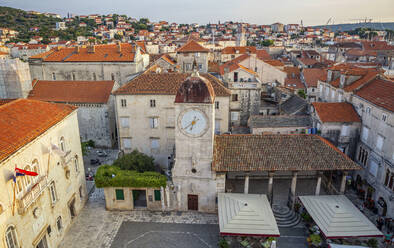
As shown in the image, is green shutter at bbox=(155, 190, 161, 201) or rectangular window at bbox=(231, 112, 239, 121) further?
rectangular window at bbox=(231, 112, 239, 121)

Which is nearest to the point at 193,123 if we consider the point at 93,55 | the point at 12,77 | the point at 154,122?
the point at 154,122

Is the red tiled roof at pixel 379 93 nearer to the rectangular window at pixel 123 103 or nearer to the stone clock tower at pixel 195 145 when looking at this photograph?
the stone clock tower at pixel 195 145

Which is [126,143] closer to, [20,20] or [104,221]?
[104,221]

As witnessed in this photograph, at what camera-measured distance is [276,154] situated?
91.8 ft

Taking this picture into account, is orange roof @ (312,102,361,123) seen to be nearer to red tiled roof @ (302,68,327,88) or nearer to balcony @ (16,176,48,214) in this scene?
red tiled roof @ (302,68,327,88)

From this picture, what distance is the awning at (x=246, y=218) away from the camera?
22.6m

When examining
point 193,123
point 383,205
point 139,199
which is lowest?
point 139,199

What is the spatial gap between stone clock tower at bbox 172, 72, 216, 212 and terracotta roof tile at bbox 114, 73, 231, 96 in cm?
1041

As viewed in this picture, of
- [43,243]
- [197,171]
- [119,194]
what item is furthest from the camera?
[119,194]

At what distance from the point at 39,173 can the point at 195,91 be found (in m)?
14.4

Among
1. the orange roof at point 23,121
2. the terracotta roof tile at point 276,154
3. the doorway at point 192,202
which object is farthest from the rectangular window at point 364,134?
the orange roof at point 23,121

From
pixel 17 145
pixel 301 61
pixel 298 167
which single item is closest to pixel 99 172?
pixel 17 145

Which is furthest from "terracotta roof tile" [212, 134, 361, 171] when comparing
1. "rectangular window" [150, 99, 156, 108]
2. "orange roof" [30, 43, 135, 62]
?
"orange roof" [30, 43, 135, 62]

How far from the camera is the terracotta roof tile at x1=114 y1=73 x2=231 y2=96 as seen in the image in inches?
1421
